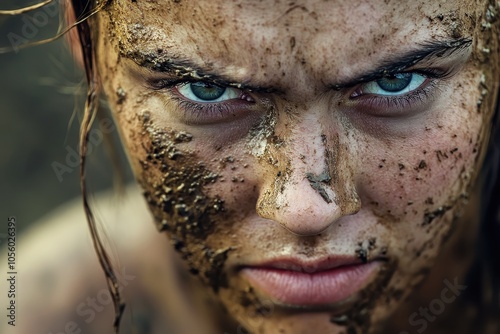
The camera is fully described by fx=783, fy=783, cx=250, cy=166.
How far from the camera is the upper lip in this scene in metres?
1.48

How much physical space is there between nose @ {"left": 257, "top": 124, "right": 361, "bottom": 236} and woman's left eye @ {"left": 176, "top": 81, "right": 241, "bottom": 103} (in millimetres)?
153

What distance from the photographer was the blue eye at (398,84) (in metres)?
1.42

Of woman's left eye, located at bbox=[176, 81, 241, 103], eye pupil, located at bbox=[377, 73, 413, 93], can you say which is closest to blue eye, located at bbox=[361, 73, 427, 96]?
eye pupil, located at bbox=[377, 73, 413, 93]

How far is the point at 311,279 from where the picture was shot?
4.98 ft

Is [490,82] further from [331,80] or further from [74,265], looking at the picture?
[74,265]

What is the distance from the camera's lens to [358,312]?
Answer: 1.61 m

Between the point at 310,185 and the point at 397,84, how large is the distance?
259 mm

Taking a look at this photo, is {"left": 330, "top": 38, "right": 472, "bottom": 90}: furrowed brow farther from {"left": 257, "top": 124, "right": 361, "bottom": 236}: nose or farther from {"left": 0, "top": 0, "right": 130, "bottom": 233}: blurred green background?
{"left": 0, "top": 0, "right": 130, "bottom": 233}: blurred green background

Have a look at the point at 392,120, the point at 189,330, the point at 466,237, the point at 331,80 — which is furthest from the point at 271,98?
the point at 189,330

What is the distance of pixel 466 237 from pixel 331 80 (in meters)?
0.84

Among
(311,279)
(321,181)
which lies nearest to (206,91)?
(321,181)

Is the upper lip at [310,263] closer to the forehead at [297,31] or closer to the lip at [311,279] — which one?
the lip at [311,279]

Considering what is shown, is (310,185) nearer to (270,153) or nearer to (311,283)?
(270,153)

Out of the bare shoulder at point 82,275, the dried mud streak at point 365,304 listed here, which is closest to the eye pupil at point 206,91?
the dried mud streak at point 365,304
